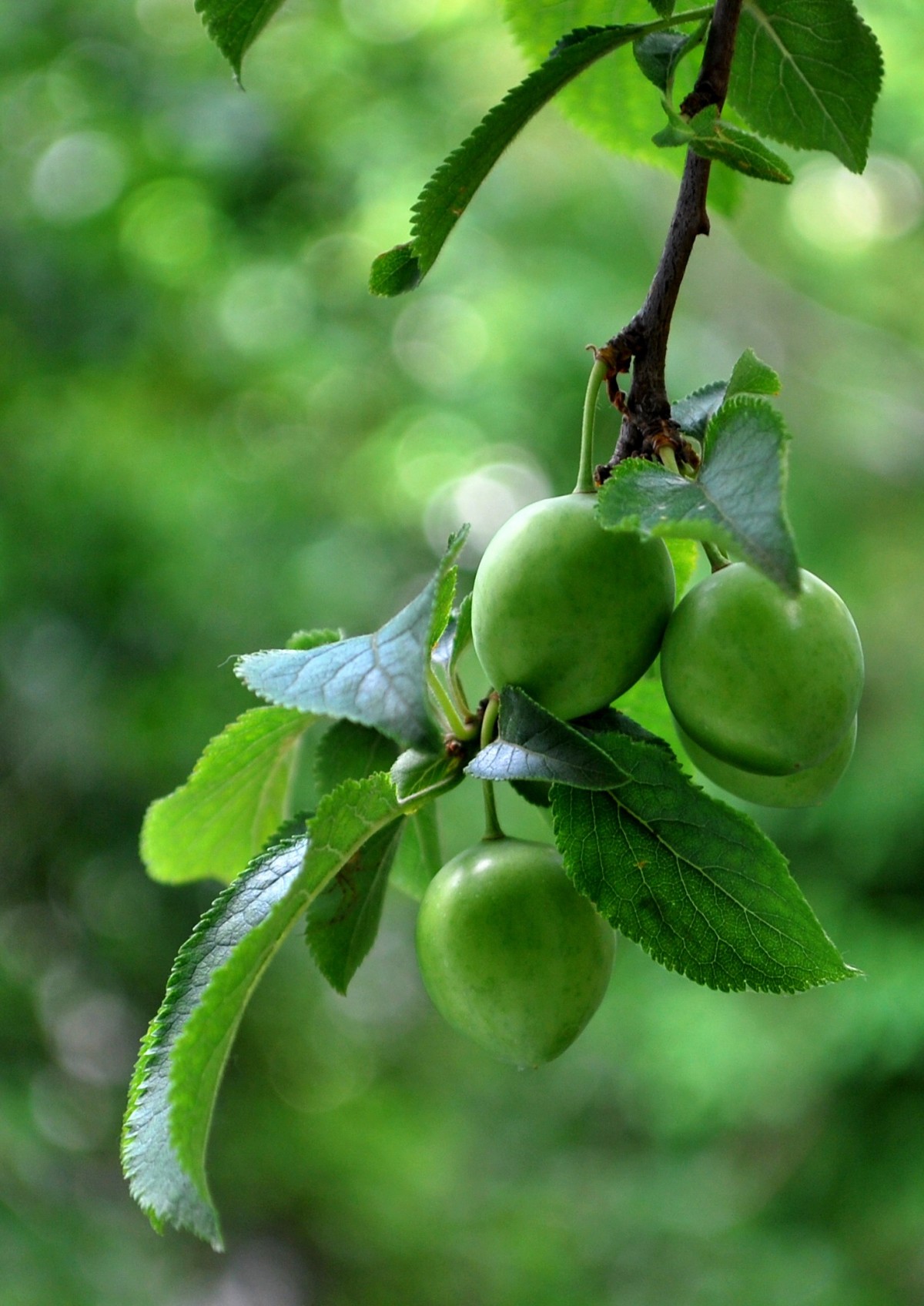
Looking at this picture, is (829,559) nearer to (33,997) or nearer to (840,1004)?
(840,1004)

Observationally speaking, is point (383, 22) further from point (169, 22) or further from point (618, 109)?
point (618, 109)

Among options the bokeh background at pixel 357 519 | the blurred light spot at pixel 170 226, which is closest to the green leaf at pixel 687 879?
the bokeh background at pixel 357 519

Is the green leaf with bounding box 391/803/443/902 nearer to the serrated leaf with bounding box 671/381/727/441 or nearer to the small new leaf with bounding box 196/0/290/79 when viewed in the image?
the serrated leaf with bounding box 671/381/727/441

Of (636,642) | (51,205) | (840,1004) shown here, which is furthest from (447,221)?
(51,205)

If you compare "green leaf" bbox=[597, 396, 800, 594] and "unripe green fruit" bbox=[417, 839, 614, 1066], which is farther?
"unripe green fruit" bbox=[417, 839, 614, 1066]

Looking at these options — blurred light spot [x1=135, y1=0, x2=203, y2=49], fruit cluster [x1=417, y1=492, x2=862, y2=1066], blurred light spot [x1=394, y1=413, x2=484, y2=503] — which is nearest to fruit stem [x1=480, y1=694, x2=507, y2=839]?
fruit cluster [x1=417, y1=492, x2=862, y2=1066]
